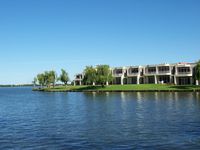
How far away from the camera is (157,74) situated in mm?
150875

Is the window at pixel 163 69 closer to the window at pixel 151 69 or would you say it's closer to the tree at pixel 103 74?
the window at pixel 151 69

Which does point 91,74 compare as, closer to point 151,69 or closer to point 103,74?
point 103,74

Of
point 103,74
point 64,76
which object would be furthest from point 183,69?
point 64,76

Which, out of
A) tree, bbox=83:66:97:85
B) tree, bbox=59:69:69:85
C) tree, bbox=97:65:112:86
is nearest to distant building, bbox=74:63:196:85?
tree, bbox=97:65:112:86

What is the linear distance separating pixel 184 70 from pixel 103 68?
34.1m

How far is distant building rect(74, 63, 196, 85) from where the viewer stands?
470ft

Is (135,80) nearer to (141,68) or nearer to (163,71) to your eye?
(141,68)

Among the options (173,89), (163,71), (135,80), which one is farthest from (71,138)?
(135,80)

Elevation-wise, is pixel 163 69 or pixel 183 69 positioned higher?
pixel 163 69

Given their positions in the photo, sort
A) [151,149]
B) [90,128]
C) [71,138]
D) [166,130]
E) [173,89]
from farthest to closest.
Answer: [173,89]
[90,128]
[166,130]
[71,138]
[151,149]

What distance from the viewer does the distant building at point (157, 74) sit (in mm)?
143250

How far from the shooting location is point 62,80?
18325 centimetres

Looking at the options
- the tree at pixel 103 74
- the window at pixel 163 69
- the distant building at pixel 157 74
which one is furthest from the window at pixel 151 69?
the tree at pixel 103 74

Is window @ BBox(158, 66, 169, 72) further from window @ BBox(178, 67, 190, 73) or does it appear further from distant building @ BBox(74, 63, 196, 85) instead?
window @ BBox(178, 67, 190, 73)
